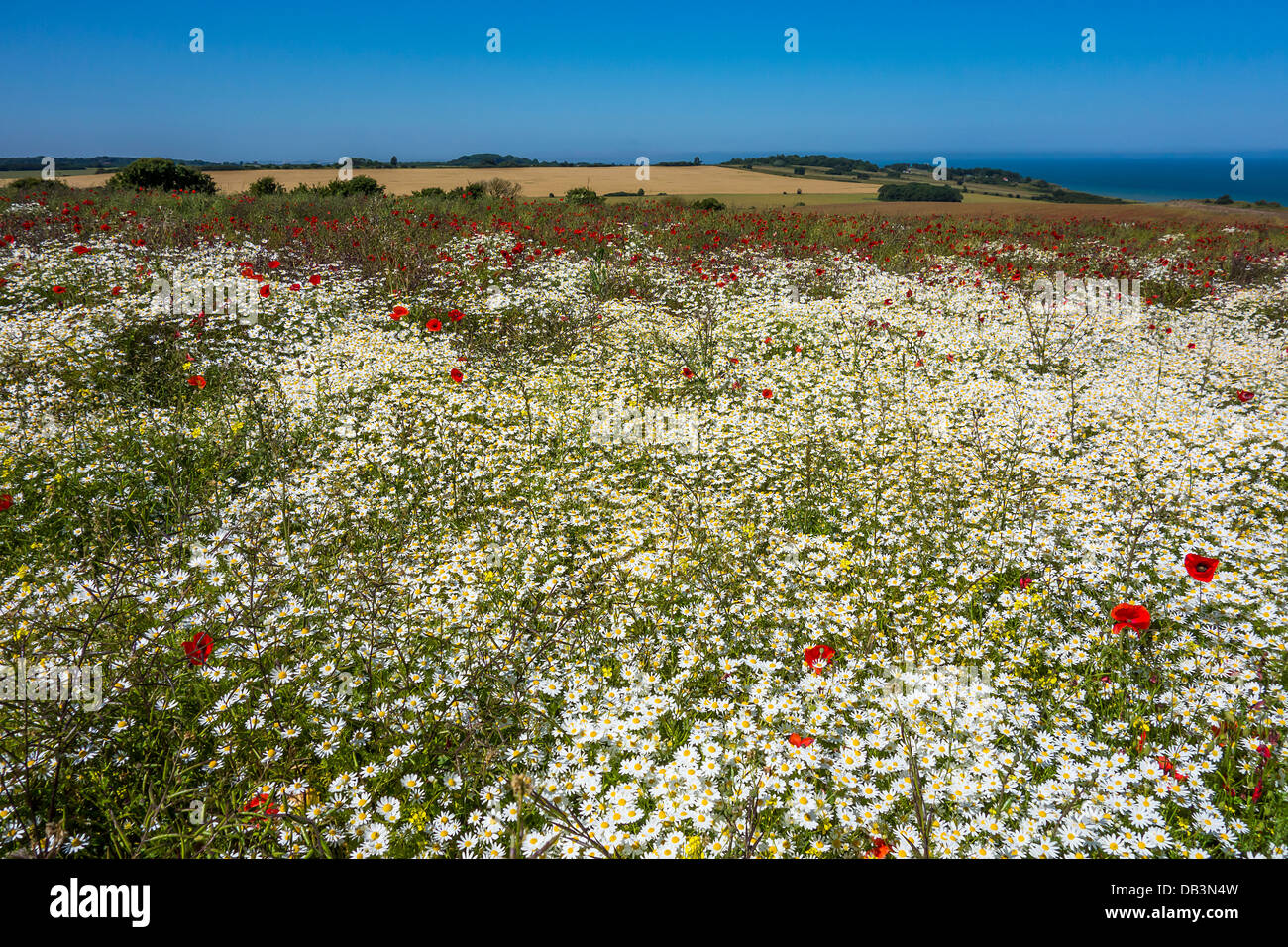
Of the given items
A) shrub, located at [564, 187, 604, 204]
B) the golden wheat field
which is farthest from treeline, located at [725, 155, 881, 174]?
shrub, located at [564, 187, 604, 204]

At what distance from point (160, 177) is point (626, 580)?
32576 mm

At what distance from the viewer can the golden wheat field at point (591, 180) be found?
33.1m

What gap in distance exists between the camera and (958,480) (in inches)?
247

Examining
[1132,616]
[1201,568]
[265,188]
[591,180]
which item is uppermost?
[591,180]

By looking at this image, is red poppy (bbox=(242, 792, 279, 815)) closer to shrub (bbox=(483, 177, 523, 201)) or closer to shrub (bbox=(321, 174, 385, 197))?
shrub (bbox=(321, 174, 385, 197))

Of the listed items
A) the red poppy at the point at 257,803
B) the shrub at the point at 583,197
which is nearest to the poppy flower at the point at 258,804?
the red poppy at the point at 257,803
